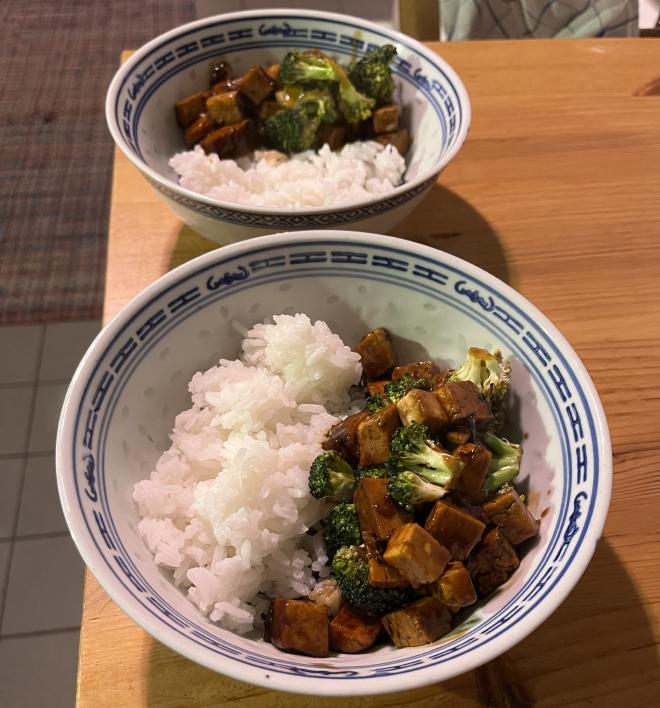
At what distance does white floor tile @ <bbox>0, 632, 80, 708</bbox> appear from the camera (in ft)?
9.21

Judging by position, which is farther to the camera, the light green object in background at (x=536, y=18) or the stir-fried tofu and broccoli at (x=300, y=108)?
the light green object in background at (x=536, y=18)

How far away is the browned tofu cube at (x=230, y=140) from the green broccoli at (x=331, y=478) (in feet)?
4.14

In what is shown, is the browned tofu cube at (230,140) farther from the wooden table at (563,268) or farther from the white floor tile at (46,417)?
the white floor tile at (46,417)

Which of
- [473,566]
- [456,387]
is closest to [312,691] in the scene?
[473,566]

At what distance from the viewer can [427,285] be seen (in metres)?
1.52

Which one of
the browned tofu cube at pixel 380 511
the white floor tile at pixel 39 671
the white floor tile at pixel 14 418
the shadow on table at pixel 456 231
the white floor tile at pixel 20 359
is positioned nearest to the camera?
the browned tofu cube at pixel 380 511

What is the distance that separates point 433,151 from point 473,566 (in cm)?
138

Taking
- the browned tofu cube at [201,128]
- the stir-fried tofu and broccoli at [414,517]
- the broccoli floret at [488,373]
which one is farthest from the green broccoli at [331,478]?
the browned tofu cube at [201,128]

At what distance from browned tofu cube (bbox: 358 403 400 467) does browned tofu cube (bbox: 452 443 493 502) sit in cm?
14

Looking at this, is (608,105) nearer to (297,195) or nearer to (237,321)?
(297,195)

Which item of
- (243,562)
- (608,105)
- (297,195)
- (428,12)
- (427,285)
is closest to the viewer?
(243,562)

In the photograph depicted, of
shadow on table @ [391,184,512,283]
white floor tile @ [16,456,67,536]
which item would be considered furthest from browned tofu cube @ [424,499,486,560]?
white floor tile @ [16,456,67,536]

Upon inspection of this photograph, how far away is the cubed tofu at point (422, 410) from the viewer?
131 cm

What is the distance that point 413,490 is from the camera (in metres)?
1.23
